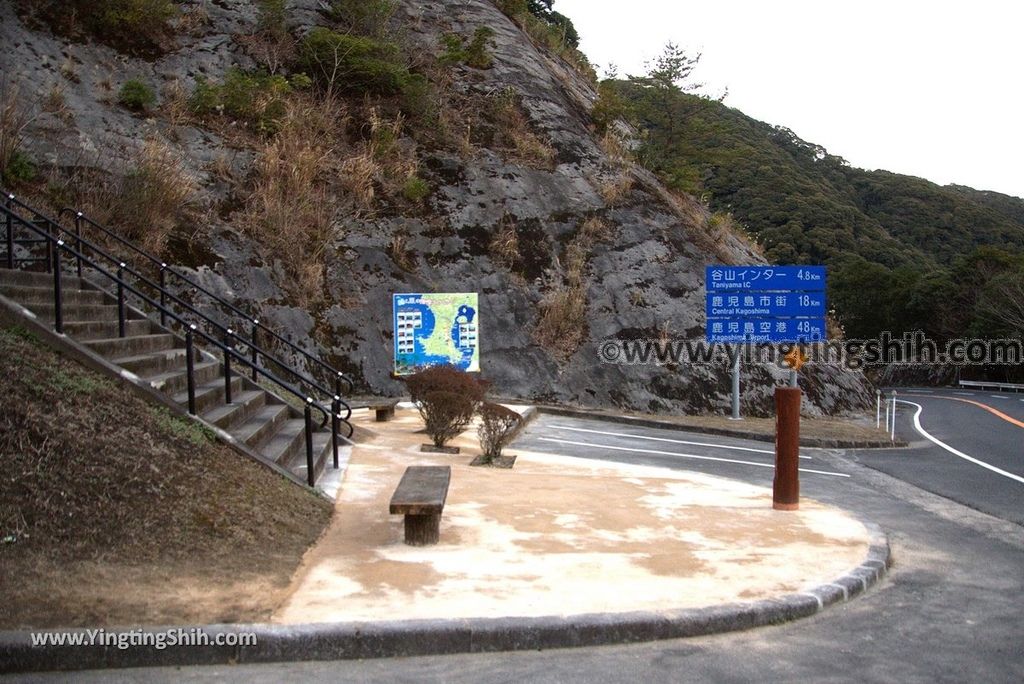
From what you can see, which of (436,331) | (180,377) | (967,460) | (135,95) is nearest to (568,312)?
(436,331)

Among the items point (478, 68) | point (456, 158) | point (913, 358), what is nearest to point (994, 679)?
point (456, 158)

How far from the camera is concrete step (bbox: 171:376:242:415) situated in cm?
874

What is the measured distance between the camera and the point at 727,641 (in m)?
5.27

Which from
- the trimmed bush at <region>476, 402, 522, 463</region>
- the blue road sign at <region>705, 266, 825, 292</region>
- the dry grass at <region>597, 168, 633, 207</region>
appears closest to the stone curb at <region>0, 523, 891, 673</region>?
the trimmed bush at <region>476, 402, 522, 463</region>

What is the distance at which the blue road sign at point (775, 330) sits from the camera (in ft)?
65.7

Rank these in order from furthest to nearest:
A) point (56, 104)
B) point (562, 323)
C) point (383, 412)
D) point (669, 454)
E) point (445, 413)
Result: point (562, 323), point (56, 104), point (383, 412), point (669, 454), point (445, 413)

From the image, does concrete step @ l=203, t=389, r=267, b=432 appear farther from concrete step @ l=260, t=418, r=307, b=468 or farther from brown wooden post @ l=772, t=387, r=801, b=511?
brown wooden post @ l=772, t=387, r=801, b=511

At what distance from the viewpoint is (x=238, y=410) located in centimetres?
945

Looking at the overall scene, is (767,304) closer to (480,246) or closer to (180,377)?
(480,246)

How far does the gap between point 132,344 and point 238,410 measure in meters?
1.48

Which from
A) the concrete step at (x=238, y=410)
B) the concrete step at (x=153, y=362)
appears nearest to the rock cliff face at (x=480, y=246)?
the concrete step at (x=238, y=410)

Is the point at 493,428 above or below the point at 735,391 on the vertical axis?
above

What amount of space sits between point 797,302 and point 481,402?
10.1m

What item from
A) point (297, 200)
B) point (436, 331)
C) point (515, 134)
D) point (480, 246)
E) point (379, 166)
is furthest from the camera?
point (515, 134)
